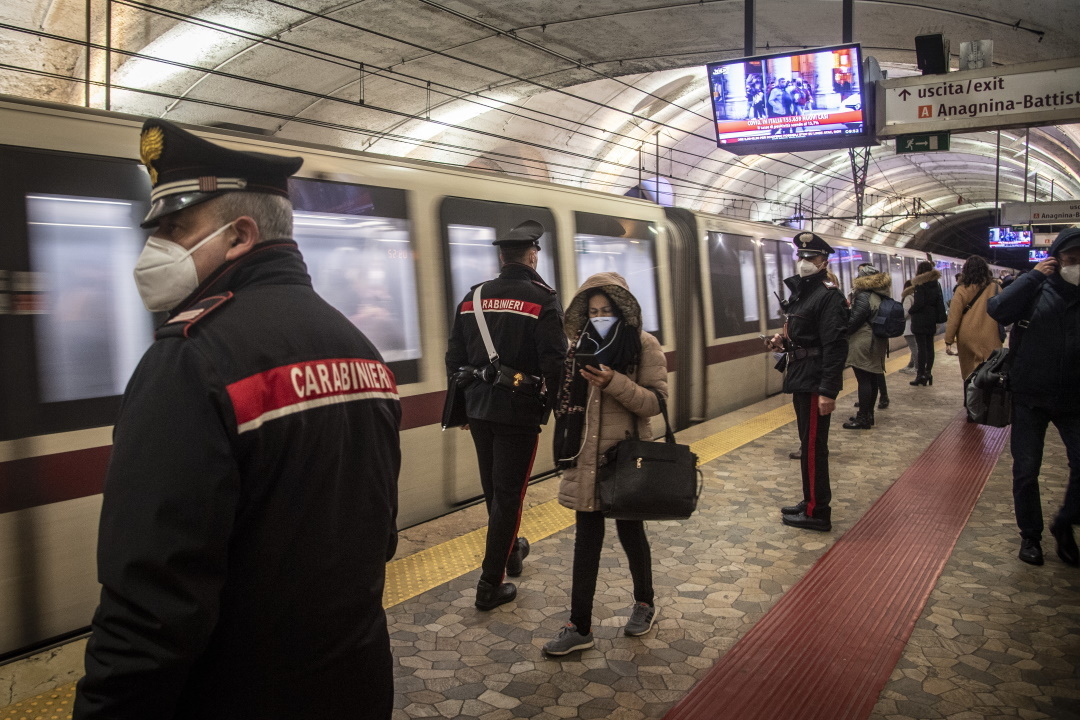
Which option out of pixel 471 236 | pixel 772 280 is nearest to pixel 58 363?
pixel 471 236

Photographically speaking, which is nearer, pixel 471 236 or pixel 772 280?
pixel 471 236

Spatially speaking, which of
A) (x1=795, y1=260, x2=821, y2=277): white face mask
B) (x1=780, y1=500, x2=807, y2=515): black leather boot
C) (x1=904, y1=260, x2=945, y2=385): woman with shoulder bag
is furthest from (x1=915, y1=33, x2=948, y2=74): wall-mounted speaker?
(x1=780, y1=500, x2=807, y2=515): black leather boot

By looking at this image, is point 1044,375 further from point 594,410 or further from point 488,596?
point 488,596

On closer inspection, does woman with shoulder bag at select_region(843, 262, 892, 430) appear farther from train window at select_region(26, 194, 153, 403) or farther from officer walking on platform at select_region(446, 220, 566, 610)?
train window at select_region(26, 194, 153, 403)

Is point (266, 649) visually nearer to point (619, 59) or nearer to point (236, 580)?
point (236, 580)

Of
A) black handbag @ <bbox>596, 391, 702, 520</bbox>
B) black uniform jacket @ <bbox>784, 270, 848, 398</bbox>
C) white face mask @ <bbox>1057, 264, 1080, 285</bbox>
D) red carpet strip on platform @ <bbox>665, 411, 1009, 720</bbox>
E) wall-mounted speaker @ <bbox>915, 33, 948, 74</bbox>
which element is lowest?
red carpet strip on platform @ <bbox>665, 411, 1009, 720</bbox>

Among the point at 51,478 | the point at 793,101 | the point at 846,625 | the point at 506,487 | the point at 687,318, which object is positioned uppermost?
the point at 793,101

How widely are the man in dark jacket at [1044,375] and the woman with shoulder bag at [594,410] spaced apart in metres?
2.25

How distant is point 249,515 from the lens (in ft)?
4.34

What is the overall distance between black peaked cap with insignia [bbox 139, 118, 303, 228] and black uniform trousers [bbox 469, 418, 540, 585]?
2289 millimetres

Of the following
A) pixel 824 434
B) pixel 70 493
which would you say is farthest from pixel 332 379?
pixel 824 434

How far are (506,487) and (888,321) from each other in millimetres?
6370

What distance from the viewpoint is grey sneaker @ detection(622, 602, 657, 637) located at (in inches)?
132

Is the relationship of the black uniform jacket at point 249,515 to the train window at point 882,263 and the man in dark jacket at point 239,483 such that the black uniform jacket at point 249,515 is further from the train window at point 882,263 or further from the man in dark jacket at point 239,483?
the train window at point 882,263
